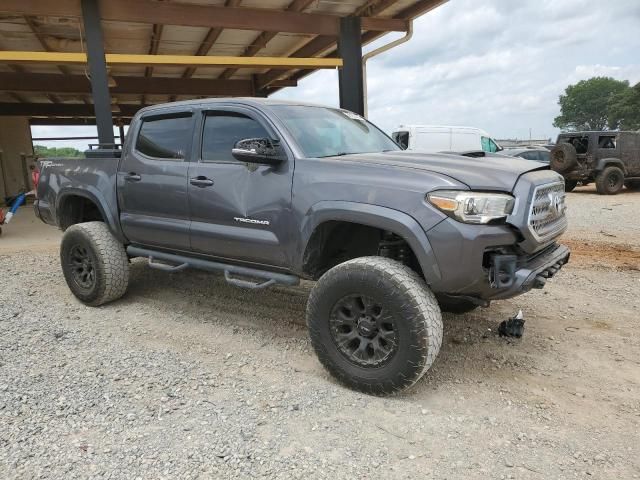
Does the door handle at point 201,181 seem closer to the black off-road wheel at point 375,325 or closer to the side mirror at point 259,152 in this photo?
the side mirror at point 259,152

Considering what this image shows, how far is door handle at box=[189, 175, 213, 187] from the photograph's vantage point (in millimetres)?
3879

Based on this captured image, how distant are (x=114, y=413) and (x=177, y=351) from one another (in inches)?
36.8

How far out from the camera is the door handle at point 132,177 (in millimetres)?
4421

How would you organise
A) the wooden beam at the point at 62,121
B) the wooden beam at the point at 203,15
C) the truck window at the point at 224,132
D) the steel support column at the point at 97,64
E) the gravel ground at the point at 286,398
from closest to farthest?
the gravel ground at the point at 286,398 < the truck window at the point at 224,132 < the wooden beam at the point at 203,15 < the steel support column at the point at 97,64 < the wooden beam at the point at 62,121

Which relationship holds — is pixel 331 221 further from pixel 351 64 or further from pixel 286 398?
pixel 351 64

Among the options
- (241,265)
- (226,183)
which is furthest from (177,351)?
(226,183)

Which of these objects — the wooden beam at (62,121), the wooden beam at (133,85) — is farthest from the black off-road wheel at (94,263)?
the wooden beam at (62,121)

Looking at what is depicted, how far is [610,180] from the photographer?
47.1 ft

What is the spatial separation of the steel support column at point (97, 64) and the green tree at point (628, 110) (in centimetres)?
6614

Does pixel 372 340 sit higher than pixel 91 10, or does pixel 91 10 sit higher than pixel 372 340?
pixel 91 10

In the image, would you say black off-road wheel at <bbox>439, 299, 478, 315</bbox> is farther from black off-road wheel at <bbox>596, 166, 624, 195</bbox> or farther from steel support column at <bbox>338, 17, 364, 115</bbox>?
black off-road wheel at <bbox>596, 166, 624, 195</bbox>

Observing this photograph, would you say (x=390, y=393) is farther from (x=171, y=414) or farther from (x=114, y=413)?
(x=114, y=413)

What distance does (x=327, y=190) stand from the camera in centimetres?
322

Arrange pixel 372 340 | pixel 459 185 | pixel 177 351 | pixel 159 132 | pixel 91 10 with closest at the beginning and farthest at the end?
pixel 459 185 → pixel 372 340 → pixel 177 351 → pixel 159 132 → pixel 91 10
